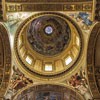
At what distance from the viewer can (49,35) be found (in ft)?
77.6

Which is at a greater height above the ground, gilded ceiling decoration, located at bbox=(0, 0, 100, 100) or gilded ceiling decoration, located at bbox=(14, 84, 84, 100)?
gilded ceiling decoration, located at bbox=(0, 0, 100, 100)

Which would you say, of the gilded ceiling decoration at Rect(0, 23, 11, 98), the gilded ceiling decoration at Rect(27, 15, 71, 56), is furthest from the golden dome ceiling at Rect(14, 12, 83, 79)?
the gilded ceiling decoration at Rect(0, 23, 11, 98)

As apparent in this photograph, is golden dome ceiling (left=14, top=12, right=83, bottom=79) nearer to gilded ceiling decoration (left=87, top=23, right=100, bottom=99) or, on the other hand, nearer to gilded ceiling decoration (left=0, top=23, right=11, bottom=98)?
gilded ceiling decoration (left=0, top=23, right=11, bottom=98)

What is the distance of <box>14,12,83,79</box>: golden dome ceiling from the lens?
19.5m

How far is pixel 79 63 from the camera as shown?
1925 centimetres

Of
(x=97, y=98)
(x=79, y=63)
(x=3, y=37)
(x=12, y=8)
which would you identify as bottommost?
(x=97, y=98)

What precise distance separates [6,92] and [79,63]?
198 inches

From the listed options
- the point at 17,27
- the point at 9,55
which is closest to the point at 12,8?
the point at 17,27

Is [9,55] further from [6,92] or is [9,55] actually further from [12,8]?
[12,8]

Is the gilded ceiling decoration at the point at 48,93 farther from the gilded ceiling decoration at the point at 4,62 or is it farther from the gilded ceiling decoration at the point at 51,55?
the gilded ceiling decoration at the point at 4,62

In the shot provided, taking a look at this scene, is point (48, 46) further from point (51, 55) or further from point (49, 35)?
point (51, 55)

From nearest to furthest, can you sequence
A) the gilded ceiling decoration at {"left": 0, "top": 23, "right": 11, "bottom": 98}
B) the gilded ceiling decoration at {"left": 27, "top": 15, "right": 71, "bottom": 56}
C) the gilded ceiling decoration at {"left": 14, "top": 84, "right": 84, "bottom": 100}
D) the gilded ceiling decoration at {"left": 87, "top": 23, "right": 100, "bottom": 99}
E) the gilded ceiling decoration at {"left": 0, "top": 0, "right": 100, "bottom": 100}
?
the gilded ceiling decoration at {"left": 0, "top": 0, "right": 100, "bottom": 100} < the gilded ceiling decoration at {"left": 87, "top": 23, "right": 100, "bottom": 99} < the gilded ceiling decoration at {"left": 0, "top": 23, "right": 11, "bottom": 98} < the gilded ceiling decoration at {"left": 14, "top": 84, "right": 84, "bottom": 100} < the gilded ceiling decoration at {"left": 27, "top": 15, "right": 71, "bottom": 56}

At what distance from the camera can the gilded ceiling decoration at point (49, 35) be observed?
72.9 feet

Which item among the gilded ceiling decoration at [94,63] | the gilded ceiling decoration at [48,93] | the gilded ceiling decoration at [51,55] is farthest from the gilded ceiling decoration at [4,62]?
the gilded ceiling decoration at [94,63]
